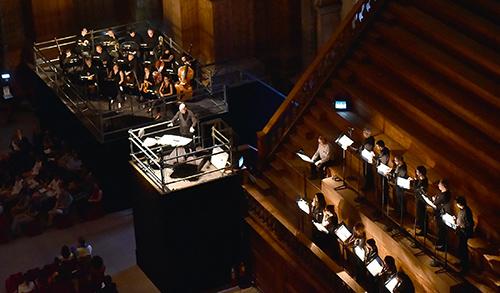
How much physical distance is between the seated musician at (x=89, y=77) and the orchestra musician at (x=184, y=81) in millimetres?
1762

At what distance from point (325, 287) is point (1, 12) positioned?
12.6 metres

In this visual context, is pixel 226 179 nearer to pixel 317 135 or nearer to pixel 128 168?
pixel 317 135

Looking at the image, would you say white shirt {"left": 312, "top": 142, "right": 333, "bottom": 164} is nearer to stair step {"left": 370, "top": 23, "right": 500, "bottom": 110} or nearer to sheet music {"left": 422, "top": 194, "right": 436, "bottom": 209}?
stair step {"left": 370, "top": 23, "right": 500, "bottom": 110}

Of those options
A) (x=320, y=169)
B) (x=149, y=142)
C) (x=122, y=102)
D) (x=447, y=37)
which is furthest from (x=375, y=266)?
(x=122, y=102)

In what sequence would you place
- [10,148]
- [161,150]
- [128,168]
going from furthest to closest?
[10,148] → [128,168] → [161,150]

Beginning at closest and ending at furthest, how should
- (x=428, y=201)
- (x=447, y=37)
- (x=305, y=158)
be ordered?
1. (x=428, y=201)
2. (x=447, y=37)
3. (x=305, y=158)

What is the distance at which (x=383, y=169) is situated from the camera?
22391 mm

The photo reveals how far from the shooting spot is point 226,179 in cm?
2542

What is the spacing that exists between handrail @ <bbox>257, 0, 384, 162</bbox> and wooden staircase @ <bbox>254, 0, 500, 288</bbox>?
0.10m

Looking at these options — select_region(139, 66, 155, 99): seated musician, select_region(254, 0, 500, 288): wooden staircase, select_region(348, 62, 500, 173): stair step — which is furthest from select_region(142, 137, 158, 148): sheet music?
select_region(348, 62, 500, 173): stair step

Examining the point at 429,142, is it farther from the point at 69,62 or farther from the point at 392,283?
the point at 69,62

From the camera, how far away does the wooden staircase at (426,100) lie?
73.1 ft

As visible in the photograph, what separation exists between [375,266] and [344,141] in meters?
2.43

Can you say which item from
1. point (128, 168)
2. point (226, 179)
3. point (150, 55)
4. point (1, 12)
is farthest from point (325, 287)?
point (1, 12)
